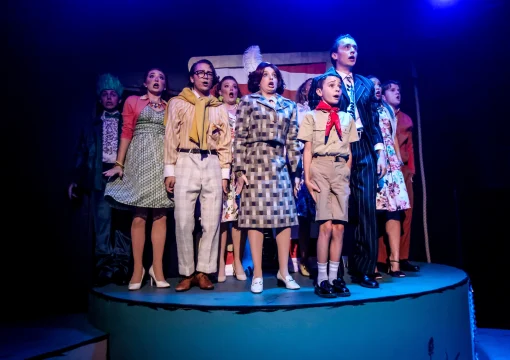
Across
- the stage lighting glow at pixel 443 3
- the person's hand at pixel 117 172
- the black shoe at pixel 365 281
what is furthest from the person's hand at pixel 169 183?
the stage lighting glow at pixel 443 3

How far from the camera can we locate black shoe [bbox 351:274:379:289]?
2.80 meters

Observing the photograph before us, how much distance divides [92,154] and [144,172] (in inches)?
32.9

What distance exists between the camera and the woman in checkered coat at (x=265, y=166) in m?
2.79

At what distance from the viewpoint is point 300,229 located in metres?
3.65

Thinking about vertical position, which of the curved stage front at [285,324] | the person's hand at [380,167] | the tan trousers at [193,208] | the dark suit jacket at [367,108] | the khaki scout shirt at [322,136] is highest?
the dark suit jacket at [367,108]

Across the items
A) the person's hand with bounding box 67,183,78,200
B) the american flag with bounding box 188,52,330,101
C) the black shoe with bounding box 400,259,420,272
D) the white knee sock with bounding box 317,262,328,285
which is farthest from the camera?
the american flag with bounding box 188,52,330,101

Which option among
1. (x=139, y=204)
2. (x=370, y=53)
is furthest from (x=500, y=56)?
(x=139, y=204)

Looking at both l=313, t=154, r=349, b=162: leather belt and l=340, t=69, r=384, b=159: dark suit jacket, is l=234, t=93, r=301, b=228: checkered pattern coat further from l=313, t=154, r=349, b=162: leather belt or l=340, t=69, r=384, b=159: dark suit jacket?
l=340, t=69, r=384, b=159: dark suit jacket

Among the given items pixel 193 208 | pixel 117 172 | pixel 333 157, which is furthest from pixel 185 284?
pixel 333 157

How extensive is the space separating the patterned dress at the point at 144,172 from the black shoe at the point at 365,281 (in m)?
1.40

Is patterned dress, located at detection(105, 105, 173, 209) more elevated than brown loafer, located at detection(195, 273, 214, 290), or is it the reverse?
patterned dress, located at detection(105, 105, 173, 209)

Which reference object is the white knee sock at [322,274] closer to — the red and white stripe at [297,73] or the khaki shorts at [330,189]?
the khaki shorts at [330,189]

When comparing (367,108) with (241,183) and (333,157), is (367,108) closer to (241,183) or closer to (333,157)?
(333,157)

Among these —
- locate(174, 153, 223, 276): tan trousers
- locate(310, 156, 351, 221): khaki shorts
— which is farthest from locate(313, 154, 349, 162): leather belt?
locate(174, 153, 223, 276): tan trousers
